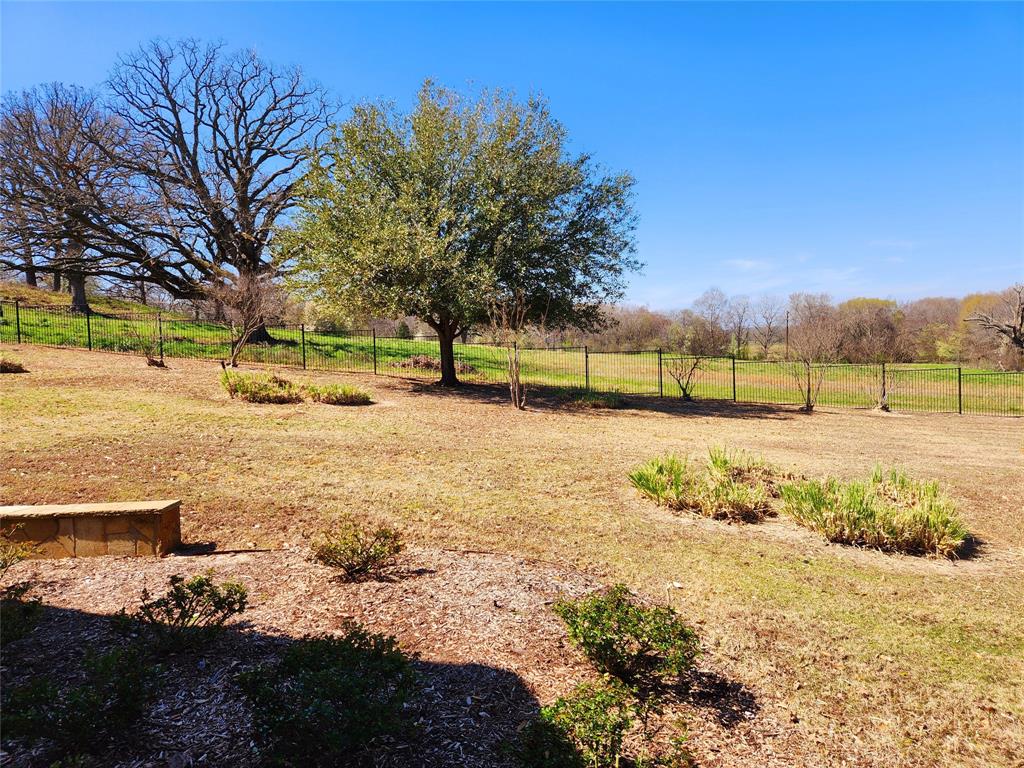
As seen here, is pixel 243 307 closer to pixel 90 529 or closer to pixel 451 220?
pixel 451 220

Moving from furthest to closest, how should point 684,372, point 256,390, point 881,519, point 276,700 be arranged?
point 684,372 → point 256,390 → point 881,519 → point 276,700

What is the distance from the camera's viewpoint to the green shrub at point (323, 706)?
2.23m

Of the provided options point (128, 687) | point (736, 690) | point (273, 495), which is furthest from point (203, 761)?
point (273, 495)

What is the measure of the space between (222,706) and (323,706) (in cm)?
78

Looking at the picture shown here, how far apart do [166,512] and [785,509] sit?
6.39 metres

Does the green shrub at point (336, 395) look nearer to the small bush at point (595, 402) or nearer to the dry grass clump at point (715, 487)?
the small bush at point (595, 402)

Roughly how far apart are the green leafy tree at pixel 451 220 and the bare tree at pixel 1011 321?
2686 cm

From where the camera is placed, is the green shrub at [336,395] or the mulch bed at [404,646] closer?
the mulch bed at [404,646]

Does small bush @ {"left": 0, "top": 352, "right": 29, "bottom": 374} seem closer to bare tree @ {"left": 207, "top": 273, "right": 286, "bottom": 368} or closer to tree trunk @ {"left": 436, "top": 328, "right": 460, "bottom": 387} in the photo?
bare tree @ {"left": 207, "top": 273, "right": 286, "bottom": 368}

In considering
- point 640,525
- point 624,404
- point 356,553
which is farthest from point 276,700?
point 624,404

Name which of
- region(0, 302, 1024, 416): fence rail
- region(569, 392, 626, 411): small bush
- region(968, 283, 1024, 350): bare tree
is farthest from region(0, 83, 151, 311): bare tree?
region(968, 283, 1024, 350): bare tree

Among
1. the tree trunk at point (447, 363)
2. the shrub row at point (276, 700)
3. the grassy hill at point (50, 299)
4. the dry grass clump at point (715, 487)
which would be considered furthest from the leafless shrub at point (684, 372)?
the grassy hill at point (50, 299)

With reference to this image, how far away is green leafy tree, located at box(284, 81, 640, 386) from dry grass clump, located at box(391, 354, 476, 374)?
16.1 ft

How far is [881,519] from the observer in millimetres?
5660
